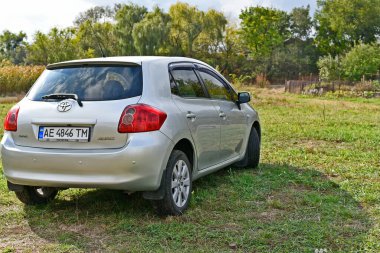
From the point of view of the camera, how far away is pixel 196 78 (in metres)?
5.61

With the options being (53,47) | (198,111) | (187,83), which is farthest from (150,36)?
(198,111)

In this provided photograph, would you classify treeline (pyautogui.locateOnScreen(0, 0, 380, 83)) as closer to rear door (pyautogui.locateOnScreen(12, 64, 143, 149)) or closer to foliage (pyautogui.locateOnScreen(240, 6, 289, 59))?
foliage (pyautogui.locateOnScreen(240, 6, 289, 59))

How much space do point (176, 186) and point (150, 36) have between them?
2037 inches

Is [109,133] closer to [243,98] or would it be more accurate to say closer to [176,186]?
[176,186]

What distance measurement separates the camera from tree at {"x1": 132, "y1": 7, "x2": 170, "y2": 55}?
55250 millimetres

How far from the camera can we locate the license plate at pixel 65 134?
4.36m

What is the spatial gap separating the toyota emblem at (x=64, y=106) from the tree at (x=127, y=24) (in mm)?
52930

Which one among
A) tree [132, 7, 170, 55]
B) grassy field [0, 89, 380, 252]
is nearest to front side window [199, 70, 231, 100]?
grassy field [0, 89, 380, 252]

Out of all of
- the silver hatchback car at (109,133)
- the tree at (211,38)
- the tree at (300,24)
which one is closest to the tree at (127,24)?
the tree at (211,38)

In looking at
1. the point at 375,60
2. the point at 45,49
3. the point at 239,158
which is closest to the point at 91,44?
the point at 45,49

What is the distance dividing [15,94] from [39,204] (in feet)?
67.2

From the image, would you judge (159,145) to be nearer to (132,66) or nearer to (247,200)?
(132,66)

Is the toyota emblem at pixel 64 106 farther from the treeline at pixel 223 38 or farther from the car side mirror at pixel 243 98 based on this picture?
the treeline at pixel 223 38

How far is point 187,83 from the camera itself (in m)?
5.34
